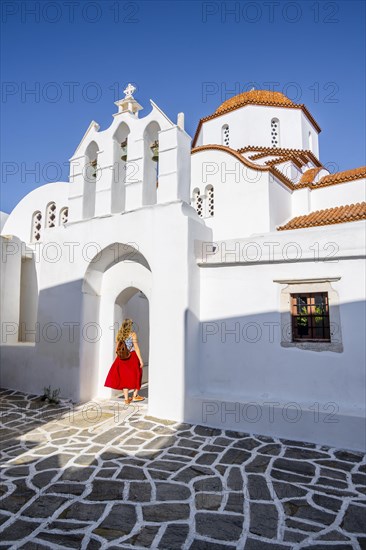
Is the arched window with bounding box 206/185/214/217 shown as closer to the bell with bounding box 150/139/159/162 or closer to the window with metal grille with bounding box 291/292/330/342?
the bell with bounding box 150/139/159/162

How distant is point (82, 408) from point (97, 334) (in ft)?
4.88

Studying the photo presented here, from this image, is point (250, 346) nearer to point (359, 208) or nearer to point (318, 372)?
point (318, 372)

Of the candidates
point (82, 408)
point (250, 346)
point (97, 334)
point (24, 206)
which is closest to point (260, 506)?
point (250, 346)

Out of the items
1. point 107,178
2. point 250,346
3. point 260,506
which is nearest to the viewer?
point 260,506

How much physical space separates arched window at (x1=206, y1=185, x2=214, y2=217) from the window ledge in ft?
22.5

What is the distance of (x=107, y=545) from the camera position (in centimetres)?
271

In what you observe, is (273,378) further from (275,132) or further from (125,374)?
(275,132)

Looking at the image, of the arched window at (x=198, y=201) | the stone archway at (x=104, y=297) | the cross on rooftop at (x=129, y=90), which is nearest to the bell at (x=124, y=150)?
the cross on rooftop at (x=129, y=90)

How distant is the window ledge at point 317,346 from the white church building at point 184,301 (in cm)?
1

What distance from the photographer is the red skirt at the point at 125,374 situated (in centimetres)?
663

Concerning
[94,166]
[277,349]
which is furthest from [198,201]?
[277,349]

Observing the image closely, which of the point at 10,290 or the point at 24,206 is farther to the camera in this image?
the point at 24,206

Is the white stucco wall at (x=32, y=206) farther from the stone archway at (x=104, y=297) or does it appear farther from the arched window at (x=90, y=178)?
the stone archway at (x=104, y=297)

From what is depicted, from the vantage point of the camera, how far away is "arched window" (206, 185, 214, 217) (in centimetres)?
1153
